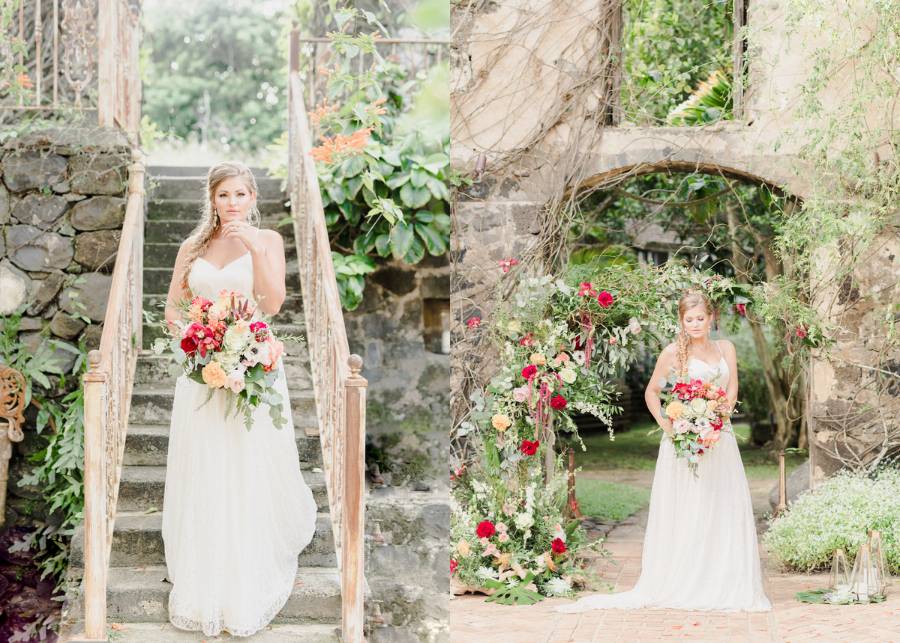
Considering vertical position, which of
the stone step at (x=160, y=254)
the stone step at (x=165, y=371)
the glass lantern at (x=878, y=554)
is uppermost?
the stone step at (x=160, y=254)

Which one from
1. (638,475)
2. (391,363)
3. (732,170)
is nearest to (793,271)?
(732,170)

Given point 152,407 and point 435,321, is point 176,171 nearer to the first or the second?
point 435,321

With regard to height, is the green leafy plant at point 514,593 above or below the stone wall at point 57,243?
below

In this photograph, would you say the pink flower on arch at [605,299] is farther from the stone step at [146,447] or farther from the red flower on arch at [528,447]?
the stone step at [146,447]

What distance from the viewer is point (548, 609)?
4.77m

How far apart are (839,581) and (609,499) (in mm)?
3113

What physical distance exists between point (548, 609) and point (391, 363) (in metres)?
2.64

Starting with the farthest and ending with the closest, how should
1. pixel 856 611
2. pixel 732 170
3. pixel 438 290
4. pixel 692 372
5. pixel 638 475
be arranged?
pixel 638 475, pixel 438 290, pixel 732 170, pixel 692 372, pixel 856 611

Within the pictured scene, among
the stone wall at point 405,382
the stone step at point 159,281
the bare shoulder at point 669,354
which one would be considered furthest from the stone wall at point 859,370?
the stone step at point 159,281

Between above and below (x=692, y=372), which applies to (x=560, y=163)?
above

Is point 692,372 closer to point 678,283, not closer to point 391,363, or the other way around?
point 678,283

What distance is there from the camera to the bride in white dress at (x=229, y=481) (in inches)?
150

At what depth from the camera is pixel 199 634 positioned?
3.77m

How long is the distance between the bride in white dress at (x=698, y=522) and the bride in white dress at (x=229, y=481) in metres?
1.62
